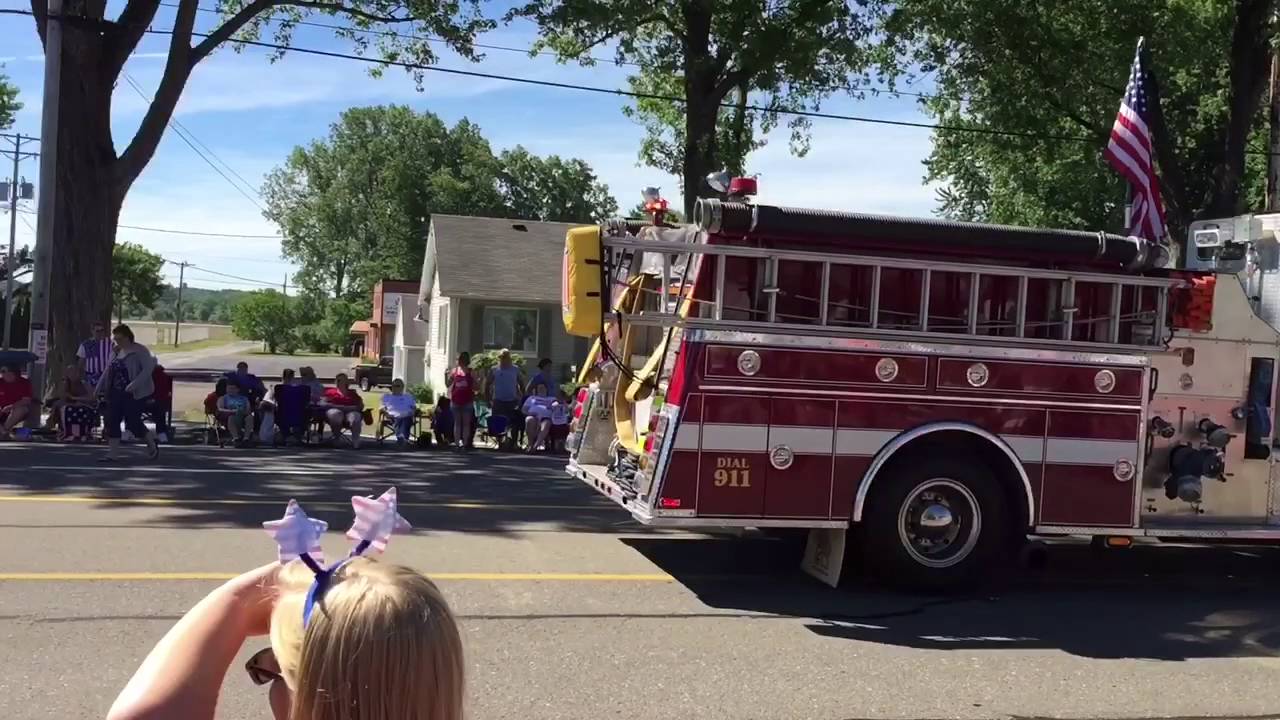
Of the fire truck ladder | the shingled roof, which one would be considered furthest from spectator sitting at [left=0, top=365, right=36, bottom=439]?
the shingled roof

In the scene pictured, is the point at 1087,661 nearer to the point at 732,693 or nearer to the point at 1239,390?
the point at 732,693

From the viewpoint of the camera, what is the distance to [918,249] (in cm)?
781

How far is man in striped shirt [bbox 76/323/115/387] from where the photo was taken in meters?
15.8

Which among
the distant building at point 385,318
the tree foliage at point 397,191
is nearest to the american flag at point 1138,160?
the distant building at point 385,318

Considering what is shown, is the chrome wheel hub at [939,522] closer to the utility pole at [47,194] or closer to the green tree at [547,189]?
the utility pole at [47,194]

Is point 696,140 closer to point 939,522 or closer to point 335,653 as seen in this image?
point 939,522

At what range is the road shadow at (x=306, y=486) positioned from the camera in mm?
9891

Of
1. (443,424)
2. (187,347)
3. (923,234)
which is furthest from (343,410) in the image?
(187,347)

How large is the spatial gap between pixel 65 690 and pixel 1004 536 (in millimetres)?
5686

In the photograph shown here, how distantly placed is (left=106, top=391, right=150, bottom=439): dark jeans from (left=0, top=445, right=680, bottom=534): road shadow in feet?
1.04

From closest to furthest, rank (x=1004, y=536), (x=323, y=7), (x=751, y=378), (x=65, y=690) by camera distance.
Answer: (x=65, y=690) < (x=751, y=378) < (x=1004, y=536) < (x=323, y=7)

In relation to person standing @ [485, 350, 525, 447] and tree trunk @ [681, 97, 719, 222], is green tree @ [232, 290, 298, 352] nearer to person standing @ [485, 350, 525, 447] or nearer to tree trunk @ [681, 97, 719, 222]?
tree trunk @ [681, 97, 719, 222]

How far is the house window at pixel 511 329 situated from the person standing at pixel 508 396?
12.9 m

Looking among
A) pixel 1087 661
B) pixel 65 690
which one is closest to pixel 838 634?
pixel 1087 661
